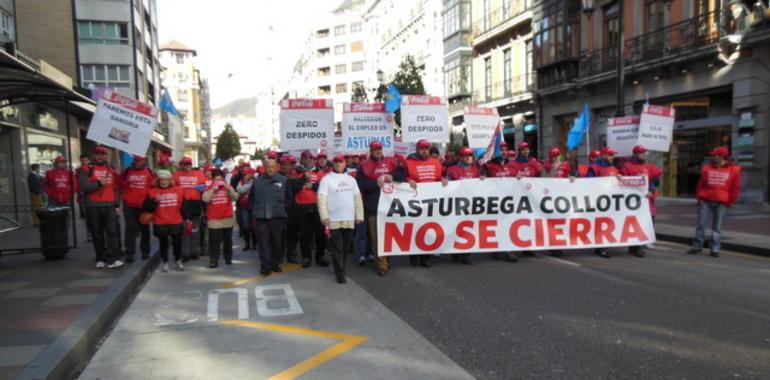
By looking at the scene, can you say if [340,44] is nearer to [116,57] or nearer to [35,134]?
[116,57]

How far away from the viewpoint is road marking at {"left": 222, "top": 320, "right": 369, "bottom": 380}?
14.2 feet

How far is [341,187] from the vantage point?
25.6 feet

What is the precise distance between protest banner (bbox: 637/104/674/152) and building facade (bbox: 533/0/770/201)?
2716mm

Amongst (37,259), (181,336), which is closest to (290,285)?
(181,336)

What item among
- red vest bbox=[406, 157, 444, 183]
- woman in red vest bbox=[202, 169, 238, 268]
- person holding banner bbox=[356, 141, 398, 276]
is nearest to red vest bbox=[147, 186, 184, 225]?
woman in red vest bbox=[202, 169, 238, 268]

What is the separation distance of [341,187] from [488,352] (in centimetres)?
376

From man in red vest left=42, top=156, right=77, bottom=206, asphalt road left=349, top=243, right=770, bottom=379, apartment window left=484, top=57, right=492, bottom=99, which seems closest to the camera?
asphalt road left=349, top=243, right=770, bottom=379

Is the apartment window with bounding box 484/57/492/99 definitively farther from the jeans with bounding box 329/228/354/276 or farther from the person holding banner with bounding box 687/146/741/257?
the jeans with bounding box 329/228/354/276

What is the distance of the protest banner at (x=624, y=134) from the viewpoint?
11828mm

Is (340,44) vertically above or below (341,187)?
above

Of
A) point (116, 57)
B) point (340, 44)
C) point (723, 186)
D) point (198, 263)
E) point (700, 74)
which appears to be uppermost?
point (340, 44)

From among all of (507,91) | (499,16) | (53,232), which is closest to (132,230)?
(53,232)

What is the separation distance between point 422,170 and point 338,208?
1.77 m

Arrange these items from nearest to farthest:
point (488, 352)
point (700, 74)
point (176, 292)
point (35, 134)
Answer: point (488, 352)
point (176, 292)
point (35, 134)
point (700, 74)
